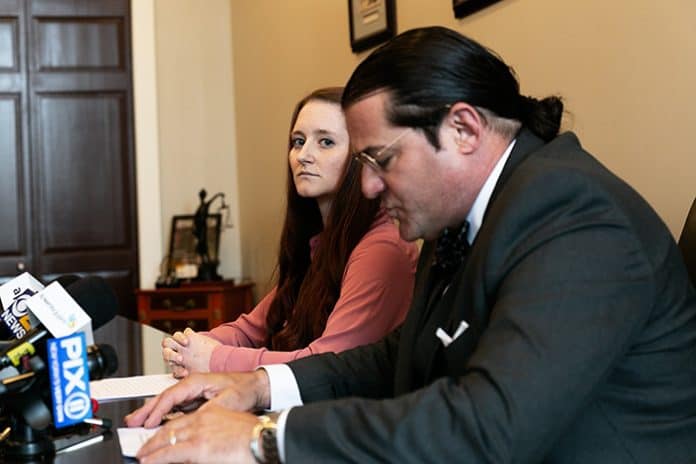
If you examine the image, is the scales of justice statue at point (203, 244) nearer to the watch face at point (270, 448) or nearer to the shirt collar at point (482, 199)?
the shirt collar at point (482, 199)

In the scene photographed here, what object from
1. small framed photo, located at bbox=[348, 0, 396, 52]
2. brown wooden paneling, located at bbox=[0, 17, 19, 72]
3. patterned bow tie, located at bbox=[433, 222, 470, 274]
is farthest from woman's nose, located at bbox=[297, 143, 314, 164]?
brown wooden paneling, located at bbox=[0, 17, 19, 72]

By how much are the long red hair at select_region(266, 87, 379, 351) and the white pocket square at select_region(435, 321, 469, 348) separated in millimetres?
809

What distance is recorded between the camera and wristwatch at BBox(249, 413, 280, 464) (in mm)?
1083

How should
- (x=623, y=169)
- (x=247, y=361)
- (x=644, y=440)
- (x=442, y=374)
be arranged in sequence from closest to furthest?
(x=644, y=440)
(x=442, y=374)
(x=247, y=361)
(x=623, y=169)

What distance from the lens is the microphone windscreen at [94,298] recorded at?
150 centimetres

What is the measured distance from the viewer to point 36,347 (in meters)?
1.23

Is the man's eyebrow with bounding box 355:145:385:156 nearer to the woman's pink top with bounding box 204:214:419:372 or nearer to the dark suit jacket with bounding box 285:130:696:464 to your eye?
the dark suit jacket with bounding box 285:130:696:464

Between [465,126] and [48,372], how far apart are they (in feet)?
2.16

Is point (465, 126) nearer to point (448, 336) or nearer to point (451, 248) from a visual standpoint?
point (451, 248)

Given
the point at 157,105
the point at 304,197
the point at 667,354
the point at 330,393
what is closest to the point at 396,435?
the point at 667,354

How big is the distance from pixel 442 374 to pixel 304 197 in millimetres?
1085

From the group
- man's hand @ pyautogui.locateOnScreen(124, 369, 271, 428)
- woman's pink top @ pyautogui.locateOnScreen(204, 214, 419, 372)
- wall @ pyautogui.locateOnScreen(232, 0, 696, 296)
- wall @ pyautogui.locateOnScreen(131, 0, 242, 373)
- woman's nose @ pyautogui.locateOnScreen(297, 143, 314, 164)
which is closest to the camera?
man's hand @ pyautogui.locateOnScreen(124, 369, 271, 428)

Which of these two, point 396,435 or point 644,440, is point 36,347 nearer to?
point 396,435

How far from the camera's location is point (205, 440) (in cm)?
110
